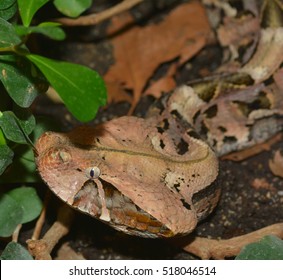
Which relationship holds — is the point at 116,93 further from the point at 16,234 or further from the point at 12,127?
the point at 12,127

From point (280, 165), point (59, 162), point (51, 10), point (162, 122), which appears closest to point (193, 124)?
point (162, 122)

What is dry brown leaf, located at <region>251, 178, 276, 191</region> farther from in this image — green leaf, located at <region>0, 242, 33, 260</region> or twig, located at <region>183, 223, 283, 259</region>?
green leaf, located at <region>0, 242, 33, 260</region>

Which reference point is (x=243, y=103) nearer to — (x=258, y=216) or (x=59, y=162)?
(x=258, y=216)

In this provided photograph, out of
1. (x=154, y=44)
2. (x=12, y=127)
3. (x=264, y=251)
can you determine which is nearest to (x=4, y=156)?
(x=12, y=127)

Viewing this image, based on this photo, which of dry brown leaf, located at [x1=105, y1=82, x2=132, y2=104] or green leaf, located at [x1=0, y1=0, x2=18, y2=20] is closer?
green leaf, located at [x1=0, y1=0, x2=18, y2=20]

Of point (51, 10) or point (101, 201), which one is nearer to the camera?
point (101, 201)

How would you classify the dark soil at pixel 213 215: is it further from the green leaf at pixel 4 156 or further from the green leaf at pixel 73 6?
the green leaf at pixel 73 6

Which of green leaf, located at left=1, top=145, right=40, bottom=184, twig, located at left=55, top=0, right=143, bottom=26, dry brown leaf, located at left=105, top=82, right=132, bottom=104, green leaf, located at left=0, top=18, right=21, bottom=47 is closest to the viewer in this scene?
green leaf, located at left=0, top=18, right=21, bottom=47

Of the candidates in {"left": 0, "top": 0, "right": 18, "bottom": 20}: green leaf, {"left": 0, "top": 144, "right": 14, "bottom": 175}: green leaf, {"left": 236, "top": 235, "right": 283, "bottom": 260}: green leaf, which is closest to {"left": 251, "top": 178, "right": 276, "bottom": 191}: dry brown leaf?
{"left": 236, "top": 235, "right": 283, "bottom": 260}: green leaf
